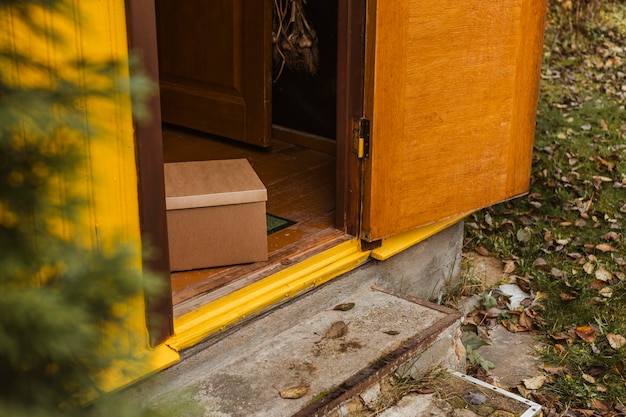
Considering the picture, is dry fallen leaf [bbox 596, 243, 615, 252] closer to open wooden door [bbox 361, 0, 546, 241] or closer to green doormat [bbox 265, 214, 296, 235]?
open wooden door [bbox 361, 0, 546, 241]

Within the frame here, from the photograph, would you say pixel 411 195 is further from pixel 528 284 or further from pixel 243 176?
pixel 528 284

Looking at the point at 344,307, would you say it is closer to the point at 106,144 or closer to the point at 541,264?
the point at 106,144

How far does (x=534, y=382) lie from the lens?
11.0ft

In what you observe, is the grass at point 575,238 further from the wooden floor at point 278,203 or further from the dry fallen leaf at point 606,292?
the wooden floor at point 278,203

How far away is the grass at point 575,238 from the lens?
3.45 meters

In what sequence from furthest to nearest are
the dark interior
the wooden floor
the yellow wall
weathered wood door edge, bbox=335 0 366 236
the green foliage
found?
the dark interior
weathered wood door edge, bbox=335 0 366 236
the wooden floor
the yellow wall
the green foliage

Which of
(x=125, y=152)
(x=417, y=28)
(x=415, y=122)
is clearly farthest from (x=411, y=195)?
(x=125, y=152)

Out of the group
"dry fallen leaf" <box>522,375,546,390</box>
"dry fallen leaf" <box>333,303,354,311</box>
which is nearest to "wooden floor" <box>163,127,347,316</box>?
"dry fallen leaf" <box>333,303,354,311</box>

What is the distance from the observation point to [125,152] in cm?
228

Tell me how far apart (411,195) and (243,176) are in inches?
29.2

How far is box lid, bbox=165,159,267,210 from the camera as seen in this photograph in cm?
295

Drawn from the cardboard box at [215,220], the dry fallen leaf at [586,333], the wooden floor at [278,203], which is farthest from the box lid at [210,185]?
the dry fallen leaf at [586,333]

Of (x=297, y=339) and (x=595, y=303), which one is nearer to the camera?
(x=297, y=339)

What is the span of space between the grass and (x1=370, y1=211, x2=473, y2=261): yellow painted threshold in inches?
24.8
